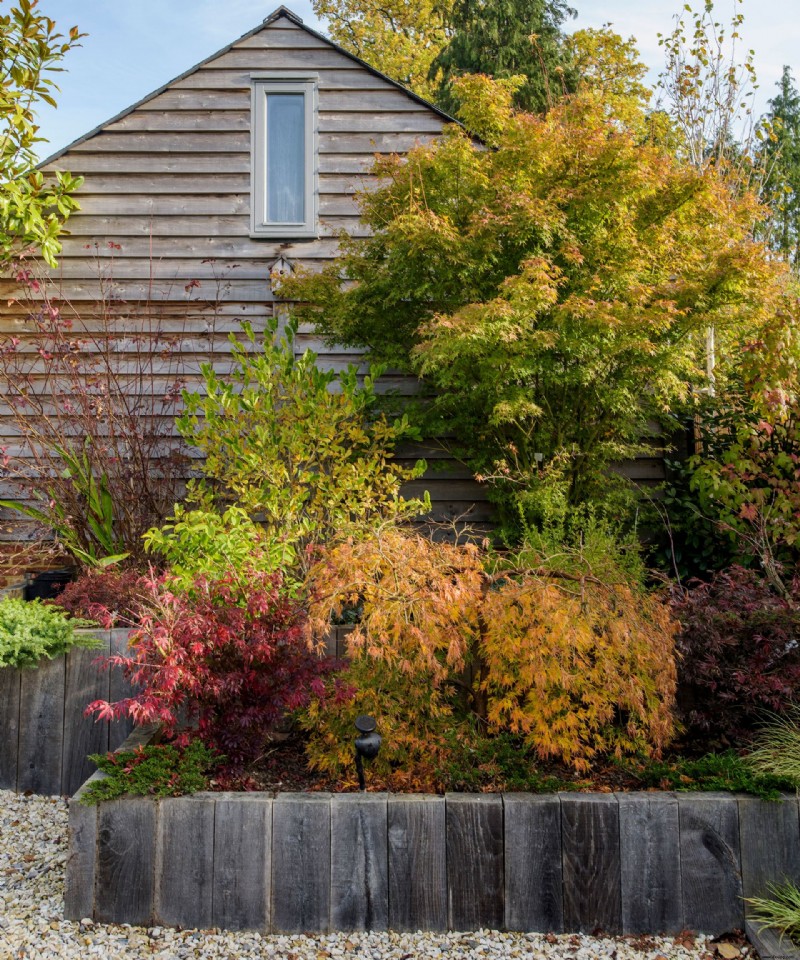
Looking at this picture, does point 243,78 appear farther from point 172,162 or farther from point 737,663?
point 737,663

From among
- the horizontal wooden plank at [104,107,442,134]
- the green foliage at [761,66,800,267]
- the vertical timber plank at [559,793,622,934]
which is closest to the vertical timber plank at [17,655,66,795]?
the vertical timber plank at [559,793,622,934]

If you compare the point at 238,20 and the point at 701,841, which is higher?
the point at 238,20

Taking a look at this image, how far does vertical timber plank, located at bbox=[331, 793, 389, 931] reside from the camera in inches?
115

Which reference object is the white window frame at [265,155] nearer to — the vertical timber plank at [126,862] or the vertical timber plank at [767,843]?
the vertical timber plank at [126,862]

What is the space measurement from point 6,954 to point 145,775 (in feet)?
2.27

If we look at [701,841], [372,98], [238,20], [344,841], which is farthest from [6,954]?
[238,20]

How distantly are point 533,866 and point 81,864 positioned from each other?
1632 mm

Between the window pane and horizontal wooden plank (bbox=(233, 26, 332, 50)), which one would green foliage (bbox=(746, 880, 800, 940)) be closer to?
the window pane

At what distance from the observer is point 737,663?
12.5 ft

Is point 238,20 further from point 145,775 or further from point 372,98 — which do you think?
point 145,775

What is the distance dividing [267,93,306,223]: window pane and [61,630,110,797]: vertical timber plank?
4.50 metres

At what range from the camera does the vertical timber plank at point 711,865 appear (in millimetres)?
2941

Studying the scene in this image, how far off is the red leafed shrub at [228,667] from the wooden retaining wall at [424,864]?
0.41m

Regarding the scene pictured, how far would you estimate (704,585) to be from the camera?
4.26 meters
